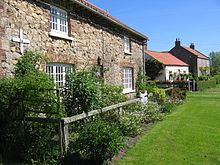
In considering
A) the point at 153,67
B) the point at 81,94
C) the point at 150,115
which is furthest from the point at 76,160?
the point at 153,67

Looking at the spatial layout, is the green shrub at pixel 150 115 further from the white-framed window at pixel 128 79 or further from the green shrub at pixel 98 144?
the green shrub at pixel 98 144

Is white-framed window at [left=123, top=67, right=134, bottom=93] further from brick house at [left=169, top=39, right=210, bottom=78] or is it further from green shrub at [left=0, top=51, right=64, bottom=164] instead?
brick house at [left=169, top=39, right=210, bottom=78]

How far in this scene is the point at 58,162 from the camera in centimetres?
451

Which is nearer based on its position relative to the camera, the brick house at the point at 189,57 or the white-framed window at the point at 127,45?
the white-framed window at the point at 127,45

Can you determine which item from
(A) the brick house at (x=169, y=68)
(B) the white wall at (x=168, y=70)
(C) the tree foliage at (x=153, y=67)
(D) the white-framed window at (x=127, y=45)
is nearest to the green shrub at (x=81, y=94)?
(D) the white-framed window at (x=127, y=45)

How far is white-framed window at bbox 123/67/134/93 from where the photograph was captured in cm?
1406

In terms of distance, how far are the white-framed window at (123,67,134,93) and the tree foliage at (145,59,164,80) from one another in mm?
12142

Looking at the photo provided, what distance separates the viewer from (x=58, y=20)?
8562 mm

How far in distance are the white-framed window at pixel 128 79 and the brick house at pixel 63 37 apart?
0.23 feet

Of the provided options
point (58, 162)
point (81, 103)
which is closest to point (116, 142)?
point (58, 162)

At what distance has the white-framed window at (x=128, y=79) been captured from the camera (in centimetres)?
1406

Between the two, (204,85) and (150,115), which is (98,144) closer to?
(150,115)

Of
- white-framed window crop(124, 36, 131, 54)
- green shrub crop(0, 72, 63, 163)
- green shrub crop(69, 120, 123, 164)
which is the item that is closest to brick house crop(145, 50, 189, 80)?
white-framed window crop(124, 36, 131, 54)

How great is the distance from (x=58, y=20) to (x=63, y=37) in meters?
0.82
